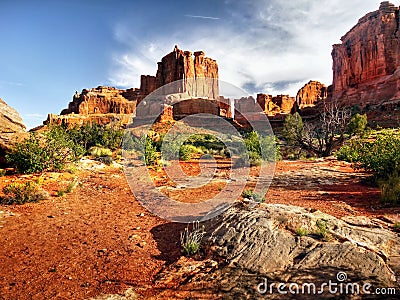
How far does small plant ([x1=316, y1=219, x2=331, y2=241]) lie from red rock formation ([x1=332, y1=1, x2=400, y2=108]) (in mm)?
62448

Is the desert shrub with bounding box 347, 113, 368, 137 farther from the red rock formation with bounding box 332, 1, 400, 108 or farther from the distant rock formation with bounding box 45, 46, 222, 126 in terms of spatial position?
the red rock formation with bounding box 332, 1, 400, 108

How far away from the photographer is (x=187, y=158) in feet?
68.0

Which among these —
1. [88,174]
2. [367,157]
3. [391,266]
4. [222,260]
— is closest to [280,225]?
[222,260]

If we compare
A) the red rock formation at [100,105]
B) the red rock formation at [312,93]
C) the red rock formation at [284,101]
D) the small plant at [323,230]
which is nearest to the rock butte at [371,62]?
the red rock formation at [312,93]

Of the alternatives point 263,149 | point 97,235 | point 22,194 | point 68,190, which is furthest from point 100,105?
point 97,235

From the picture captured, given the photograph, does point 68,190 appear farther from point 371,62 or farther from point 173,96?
point 371,62

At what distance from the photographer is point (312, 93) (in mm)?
86312

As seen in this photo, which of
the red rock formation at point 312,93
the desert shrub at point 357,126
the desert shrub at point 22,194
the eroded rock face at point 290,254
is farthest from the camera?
the red rock formation at point 312,93

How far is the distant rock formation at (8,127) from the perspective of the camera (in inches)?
482

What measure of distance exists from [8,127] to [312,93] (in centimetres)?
9018

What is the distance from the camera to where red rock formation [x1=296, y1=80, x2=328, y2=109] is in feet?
277

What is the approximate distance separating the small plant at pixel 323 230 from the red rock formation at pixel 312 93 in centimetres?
8627

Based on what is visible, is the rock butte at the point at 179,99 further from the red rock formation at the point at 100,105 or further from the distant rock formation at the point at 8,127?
the distant rock formation at the point at 8,127

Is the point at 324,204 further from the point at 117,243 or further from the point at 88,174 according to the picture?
the point at 88,174
